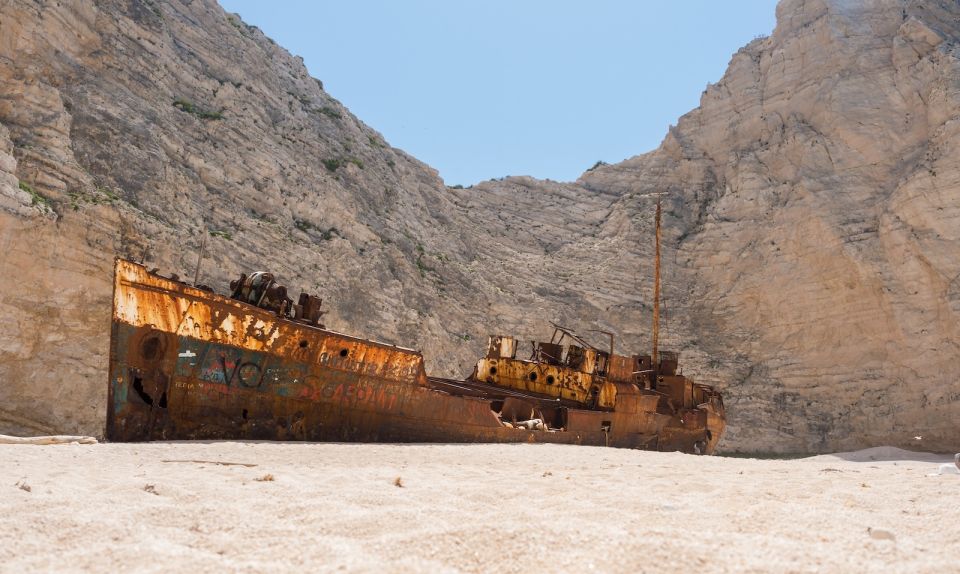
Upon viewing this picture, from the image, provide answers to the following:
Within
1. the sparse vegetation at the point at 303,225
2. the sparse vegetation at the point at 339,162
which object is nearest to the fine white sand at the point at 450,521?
the sparse vegetation at the point at 303,225

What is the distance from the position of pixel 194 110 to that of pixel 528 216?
69.5ft

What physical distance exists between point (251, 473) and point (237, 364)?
4.70 m

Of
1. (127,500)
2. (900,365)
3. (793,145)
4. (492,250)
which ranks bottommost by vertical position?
(127,500)

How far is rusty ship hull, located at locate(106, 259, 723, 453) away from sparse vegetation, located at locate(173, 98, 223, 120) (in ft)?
56.3

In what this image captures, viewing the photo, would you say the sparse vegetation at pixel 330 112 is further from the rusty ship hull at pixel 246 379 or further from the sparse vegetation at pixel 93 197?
the rusty ship hull at pixel 246 379

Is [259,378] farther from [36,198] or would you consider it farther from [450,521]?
[36,198]

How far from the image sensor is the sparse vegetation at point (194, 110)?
24022 millimetres

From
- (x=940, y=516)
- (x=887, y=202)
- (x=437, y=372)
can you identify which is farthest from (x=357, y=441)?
(x=887, y=202)

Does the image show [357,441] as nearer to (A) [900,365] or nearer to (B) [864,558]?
(B) [864,558]

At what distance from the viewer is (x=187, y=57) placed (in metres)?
26.4

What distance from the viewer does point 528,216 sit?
130 feet

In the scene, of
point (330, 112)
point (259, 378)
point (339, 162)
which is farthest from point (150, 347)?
point (330, 112)

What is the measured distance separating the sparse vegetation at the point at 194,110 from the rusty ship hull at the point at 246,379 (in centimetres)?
1717

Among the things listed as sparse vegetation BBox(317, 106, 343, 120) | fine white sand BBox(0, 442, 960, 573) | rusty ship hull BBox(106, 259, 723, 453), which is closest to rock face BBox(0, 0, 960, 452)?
sparse vegetation BBox(317, 106, 343, 120)
